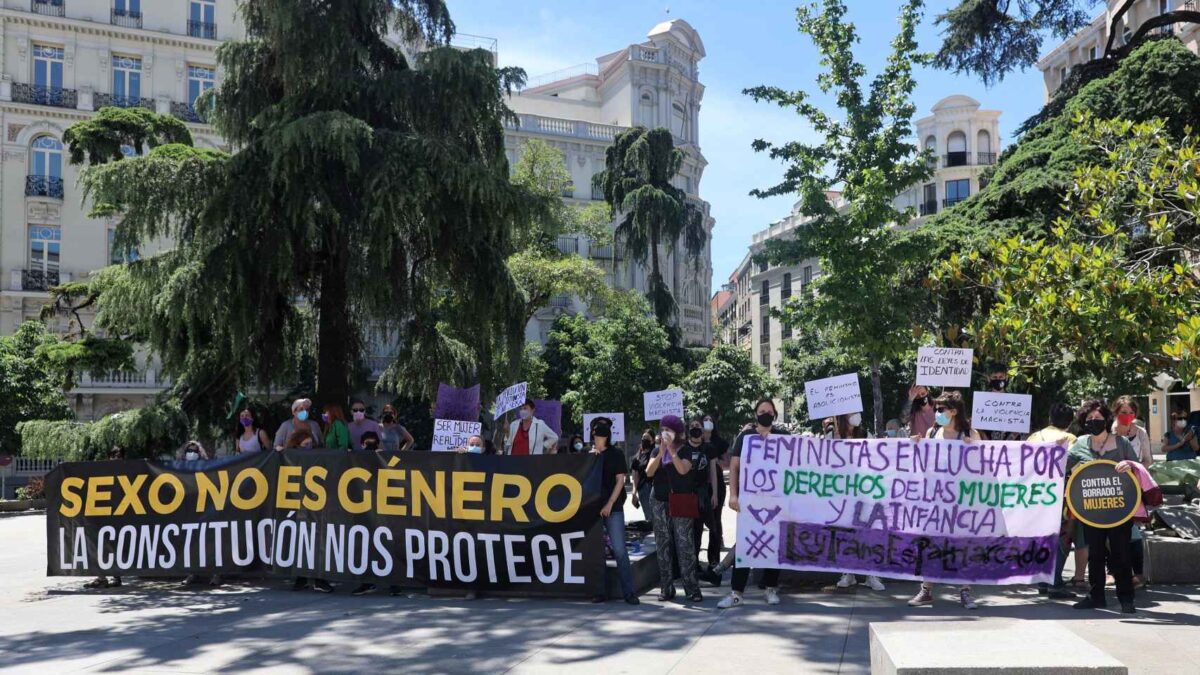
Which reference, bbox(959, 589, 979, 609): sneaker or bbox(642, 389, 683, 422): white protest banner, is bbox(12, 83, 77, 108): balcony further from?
bbox(959, 589, 979, 609): sneaker

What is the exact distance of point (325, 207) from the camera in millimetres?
14086

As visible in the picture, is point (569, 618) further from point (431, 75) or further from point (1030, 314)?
point (431, 75)

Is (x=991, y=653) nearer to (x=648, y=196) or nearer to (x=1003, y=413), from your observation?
(x=1003, y=413)

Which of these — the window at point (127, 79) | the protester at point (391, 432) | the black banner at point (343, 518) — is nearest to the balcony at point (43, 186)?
the window at point (127, 79)

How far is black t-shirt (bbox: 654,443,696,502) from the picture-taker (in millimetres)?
9328

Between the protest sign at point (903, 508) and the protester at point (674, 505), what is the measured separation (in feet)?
1.61

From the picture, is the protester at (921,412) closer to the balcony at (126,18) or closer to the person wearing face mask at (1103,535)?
the person wearing face mask at (1103,535)

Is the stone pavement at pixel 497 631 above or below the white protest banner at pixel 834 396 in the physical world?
below

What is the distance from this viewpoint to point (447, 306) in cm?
1662

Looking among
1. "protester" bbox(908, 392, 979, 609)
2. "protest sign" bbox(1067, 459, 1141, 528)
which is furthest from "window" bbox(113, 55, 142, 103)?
"protest sign" bbox(1067, 459, 1141, 528)

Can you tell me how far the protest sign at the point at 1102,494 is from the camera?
8391 mm

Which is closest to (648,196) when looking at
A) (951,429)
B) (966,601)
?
(951,429)

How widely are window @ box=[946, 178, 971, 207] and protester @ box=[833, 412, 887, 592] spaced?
207 ft

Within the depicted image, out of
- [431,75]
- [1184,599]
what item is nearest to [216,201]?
[431,75]
